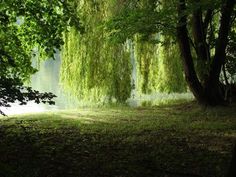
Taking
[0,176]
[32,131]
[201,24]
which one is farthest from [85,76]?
[0,176]

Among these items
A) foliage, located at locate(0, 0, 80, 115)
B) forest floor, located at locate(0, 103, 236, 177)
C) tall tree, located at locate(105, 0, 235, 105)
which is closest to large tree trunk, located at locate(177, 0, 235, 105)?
tall tree, located at locate(105, 0, 235, 105)

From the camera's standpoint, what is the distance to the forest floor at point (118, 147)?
623 cm

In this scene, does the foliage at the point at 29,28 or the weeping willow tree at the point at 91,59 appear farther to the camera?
the weeping willow tree at the point at 91,59

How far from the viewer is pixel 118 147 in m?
7.69

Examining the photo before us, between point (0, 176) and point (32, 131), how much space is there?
Answer: 436 cm

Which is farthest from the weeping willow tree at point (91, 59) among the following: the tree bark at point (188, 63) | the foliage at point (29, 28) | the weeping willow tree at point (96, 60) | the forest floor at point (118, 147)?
the foliage at point (29, 28)

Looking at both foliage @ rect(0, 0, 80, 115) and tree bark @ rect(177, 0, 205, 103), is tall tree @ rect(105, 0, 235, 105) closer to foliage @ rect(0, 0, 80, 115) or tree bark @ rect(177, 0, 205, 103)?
tree bark @ rect(177, 0, 205, 103)

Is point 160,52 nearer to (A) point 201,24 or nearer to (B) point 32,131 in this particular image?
(A) point 201,24

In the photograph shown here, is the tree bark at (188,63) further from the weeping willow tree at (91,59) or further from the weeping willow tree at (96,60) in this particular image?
the weeping willow tree at (91,59)

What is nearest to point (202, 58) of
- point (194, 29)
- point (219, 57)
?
point (194, 29)

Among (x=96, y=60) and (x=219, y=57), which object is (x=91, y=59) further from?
(x=219, y=57)

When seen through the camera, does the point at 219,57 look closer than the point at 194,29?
Yes

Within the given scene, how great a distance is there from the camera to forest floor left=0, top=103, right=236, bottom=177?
245 inches

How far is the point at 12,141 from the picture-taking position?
8039 millimetres
